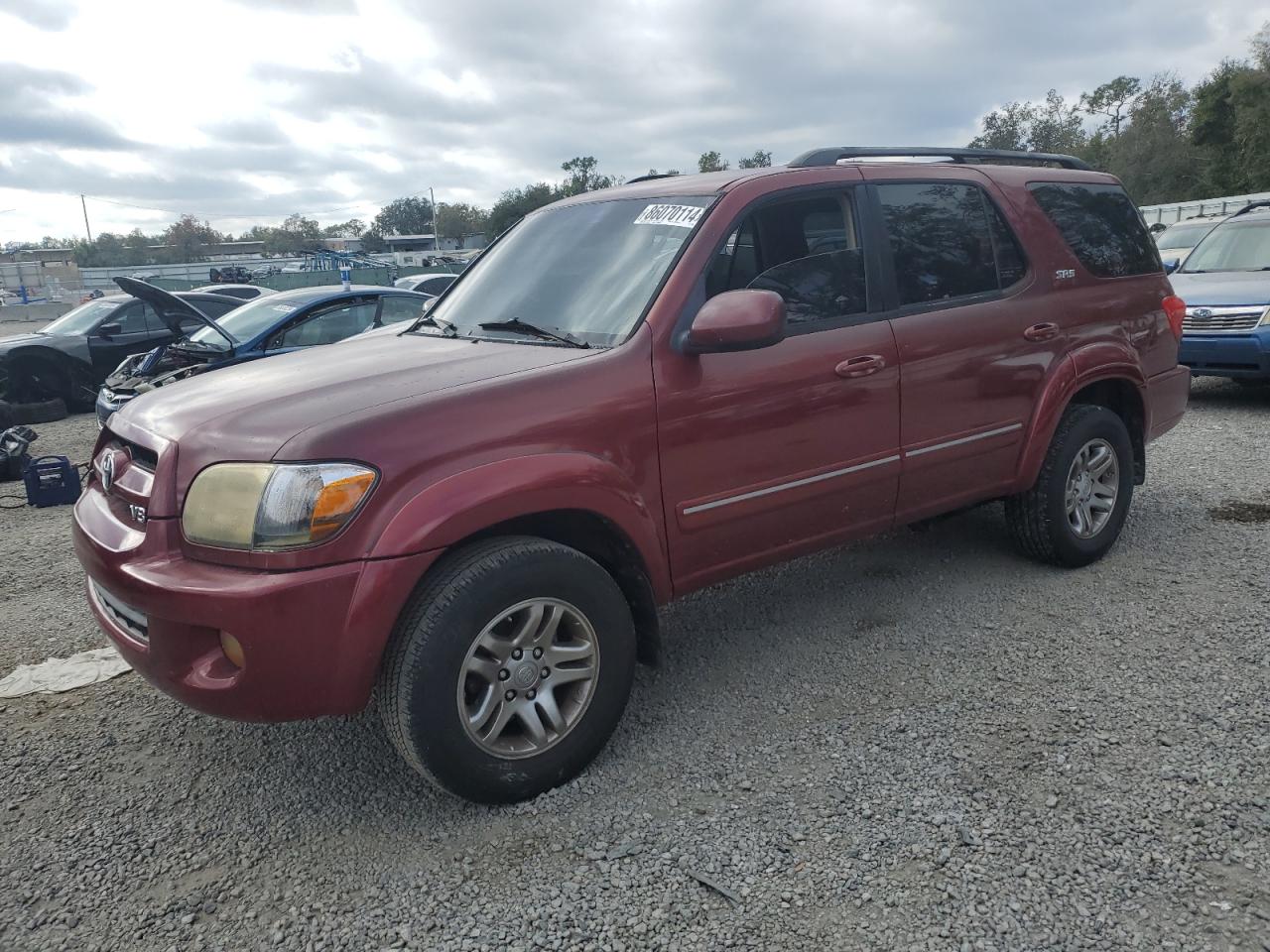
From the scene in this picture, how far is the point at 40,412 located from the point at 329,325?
461cm

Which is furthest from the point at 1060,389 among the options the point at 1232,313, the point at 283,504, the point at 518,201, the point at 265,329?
the point at 518,201

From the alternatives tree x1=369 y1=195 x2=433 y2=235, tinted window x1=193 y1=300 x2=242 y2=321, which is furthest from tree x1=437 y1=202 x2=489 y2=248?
tinted window x1=193 y1=300 x2=242 y2=321

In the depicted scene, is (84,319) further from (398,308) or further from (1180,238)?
(1180,238)

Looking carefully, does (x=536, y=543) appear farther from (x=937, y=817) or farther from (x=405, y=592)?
(x=937, y=817)

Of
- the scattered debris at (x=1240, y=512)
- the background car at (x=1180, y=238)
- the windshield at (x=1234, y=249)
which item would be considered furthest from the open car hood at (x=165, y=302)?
the background car at (x=1180, y=238)

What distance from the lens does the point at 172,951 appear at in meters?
2.29

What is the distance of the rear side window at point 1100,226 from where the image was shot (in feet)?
14.5

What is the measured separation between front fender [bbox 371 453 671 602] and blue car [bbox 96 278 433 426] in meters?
5.45

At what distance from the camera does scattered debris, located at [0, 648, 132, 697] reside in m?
3.74

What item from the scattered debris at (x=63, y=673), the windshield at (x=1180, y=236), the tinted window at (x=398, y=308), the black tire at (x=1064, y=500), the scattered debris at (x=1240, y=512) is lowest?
the scattered debris at (x=1240, y=512)

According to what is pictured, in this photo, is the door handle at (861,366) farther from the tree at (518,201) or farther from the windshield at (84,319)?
the tree at (518,201)

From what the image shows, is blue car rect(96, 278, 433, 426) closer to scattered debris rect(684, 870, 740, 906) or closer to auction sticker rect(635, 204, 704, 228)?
auction sticker rect(635, 204, 704, 228)

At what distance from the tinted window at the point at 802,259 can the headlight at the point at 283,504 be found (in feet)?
4.85

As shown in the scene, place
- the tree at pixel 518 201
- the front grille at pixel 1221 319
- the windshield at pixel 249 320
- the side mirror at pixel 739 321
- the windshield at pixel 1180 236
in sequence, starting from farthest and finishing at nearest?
the tree at pixel 518 201
the windshield at pixel 1180 236
the windshield at pixel 249 320
the front grille at pixel 1221 319
the side mirror at pixel 739 321
